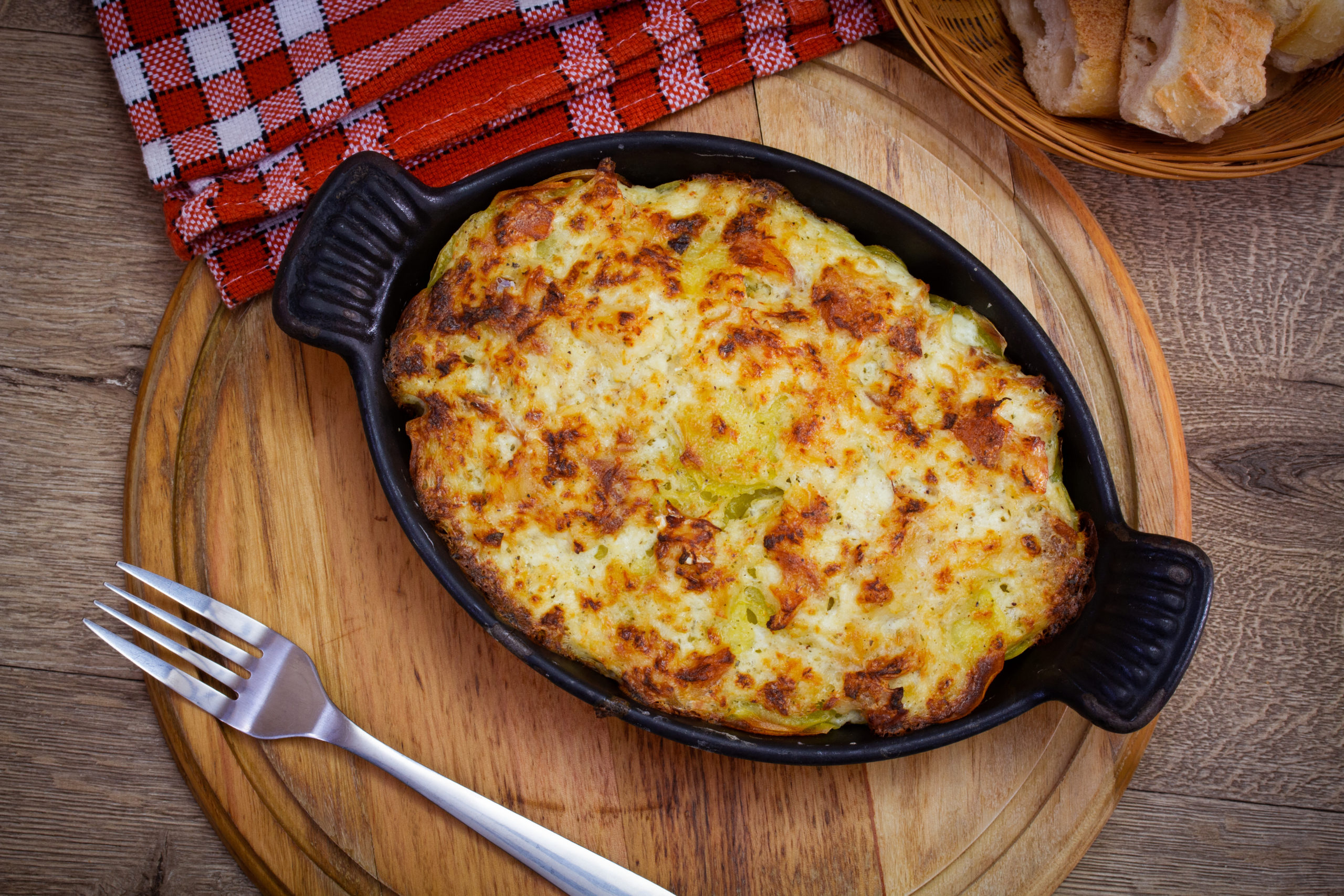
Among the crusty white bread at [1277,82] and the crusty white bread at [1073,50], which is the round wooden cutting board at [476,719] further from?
the crusty white bread at [1277,82]

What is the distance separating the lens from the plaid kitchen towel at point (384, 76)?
2.50 meters

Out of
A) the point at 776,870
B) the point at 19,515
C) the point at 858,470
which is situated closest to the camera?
the point at 858,470

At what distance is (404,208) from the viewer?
2.15 m

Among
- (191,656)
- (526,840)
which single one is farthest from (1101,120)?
(191,656)

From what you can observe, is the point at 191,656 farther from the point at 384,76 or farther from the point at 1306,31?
the point at 1306,31

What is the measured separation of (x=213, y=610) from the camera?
2.39 m

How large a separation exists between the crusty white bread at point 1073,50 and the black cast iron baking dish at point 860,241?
0.72 metres

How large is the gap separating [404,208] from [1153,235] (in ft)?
7.65

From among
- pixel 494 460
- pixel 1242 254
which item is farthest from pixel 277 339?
pixel 1242 254

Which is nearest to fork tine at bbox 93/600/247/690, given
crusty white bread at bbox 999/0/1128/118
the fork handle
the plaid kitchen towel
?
the fork handle

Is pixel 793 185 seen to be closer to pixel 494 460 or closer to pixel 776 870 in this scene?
pixel 494 460

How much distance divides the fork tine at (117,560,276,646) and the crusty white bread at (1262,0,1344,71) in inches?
130

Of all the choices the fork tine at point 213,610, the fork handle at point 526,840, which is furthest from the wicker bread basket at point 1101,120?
the fork tine at point 213,610

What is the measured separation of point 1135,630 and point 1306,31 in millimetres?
1770
